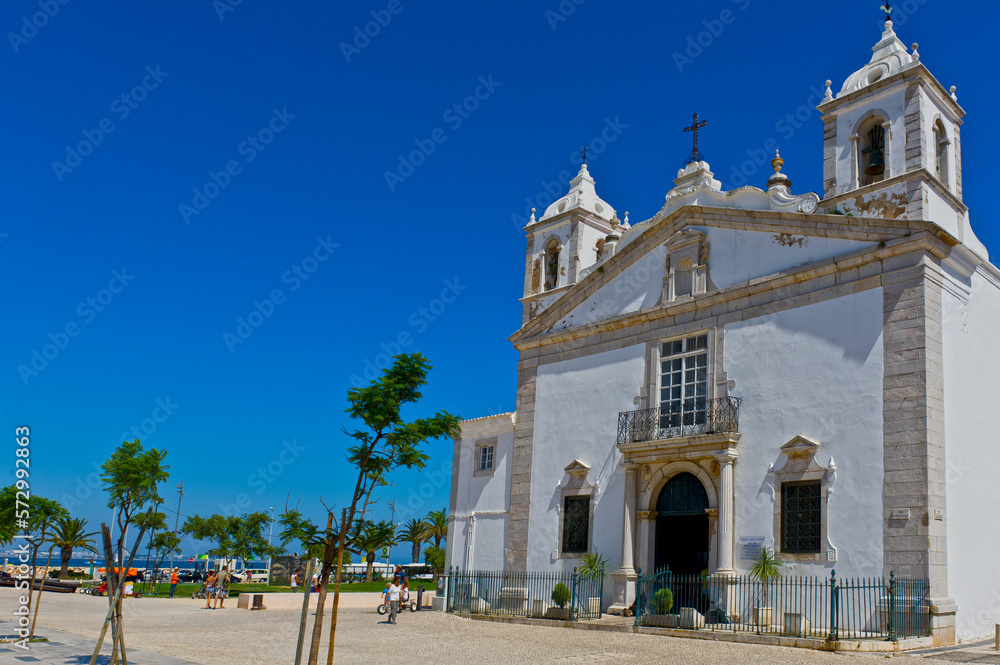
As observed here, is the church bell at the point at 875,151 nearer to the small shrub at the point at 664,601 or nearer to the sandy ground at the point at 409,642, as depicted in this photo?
the small shrub at the point at 664,601

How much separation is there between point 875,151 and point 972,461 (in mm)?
6901

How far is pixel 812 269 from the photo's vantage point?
731 inches

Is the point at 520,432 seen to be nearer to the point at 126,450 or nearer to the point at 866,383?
the point at 866,383

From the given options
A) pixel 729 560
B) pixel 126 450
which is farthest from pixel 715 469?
pixel 126 450

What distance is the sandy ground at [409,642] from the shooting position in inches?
530

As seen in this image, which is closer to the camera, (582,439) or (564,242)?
(582,439)

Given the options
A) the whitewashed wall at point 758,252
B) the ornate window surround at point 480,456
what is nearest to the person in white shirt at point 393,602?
the ornate window surround at point 480,456

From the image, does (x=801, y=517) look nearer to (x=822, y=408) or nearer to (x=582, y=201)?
(x=822, y=408)

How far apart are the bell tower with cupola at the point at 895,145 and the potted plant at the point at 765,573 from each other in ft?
24.1

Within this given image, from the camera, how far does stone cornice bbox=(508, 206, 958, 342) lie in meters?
17.7

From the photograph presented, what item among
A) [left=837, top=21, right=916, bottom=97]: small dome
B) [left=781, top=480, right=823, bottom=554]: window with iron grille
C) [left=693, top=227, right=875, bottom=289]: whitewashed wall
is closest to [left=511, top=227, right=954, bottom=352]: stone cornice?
[left=693, top=227, right=875, bottom=289]: whitewashed wall

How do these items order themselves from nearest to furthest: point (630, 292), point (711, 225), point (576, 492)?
point (711, 225)
point (576, 492)
point (630, 292)

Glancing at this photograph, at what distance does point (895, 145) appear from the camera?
18.4 meters

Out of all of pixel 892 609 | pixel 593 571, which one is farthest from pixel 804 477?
pixel 593 571
